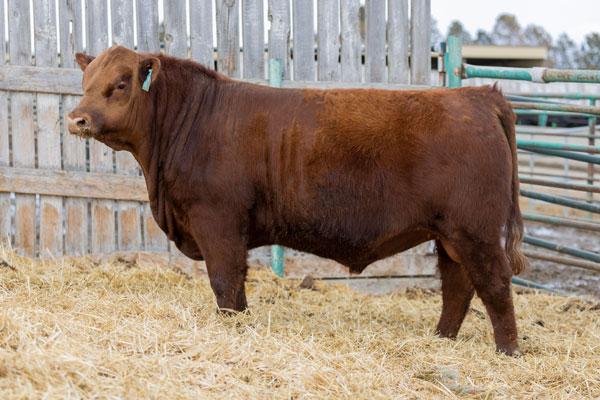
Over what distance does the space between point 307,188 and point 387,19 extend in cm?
252

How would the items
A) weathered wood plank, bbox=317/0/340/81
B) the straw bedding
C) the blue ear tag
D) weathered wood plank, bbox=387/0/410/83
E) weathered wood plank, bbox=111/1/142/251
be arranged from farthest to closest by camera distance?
weathered wood plank, bbox=387/0/410/83, weathered wood plank, bbox=317/0/340/81, weathered wood plank, bbox=111/1/142/251, the blue ear tag, the straw bedding

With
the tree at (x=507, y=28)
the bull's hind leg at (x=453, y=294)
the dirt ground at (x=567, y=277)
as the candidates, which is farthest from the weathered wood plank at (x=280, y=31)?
the tree at (x=507, y=28)

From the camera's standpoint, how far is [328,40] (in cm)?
674

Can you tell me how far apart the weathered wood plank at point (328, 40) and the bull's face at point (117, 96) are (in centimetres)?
201

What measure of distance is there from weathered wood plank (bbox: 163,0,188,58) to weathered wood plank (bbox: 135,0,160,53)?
0.29 ft

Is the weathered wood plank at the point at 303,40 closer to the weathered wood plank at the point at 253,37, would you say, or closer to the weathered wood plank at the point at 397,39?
the weathered wood plank at the point at 253,37

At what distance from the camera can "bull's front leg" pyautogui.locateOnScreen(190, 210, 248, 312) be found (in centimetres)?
486

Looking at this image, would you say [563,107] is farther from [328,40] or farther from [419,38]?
[328,40]

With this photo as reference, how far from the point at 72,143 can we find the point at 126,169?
0.46 m

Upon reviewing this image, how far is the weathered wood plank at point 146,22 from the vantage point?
6.50 metres

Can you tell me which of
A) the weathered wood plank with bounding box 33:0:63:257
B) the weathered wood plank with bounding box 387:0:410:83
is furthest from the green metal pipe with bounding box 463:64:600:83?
the weathered wood plank with bounding box 33:0:63:257

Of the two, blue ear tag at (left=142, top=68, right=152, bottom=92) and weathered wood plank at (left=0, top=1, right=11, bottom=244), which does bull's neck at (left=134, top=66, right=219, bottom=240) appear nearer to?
blue ear tag at (left=142, top=68, right=152, bottom=92)

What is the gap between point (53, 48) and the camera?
21.1 ft

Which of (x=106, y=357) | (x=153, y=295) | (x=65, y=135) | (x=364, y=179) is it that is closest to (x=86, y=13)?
(x=65, y=135)
